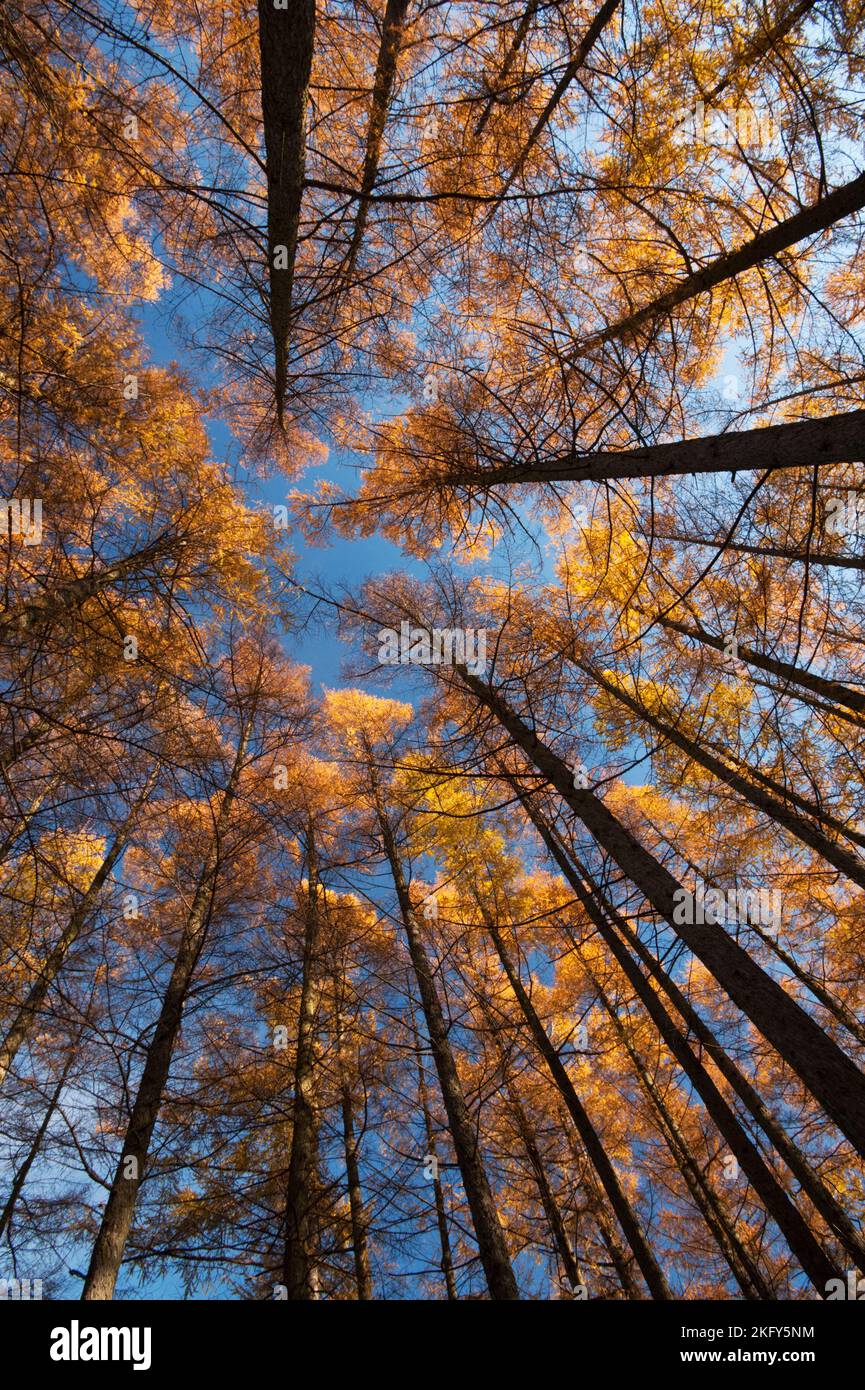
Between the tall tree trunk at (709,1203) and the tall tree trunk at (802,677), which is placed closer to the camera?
the tall tree trunk at (709,1203)

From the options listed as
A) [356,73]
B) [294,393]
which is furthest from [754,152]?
[294,393]

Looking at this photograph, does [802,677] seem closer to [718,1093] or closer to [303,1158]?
[718,1093]

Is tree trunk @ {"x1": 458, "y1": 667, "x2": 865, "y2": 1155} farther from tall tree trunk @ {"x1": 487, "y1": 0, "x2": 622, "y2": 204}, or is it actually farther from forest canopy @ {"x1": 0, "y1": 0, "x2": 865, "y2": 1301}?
tall tree trunk @ {"x1": 487, "y1": 0, "x2": 622, "y2": 204}

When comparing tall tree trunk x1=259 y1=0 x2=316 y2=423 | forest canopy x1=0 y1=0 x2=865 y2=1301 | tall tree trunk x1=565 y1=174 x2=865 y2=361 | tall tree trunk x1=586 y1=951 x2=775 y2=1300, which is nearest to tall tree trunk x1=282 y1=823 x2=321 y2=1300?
forest canopy x1=0 y1=0 x2=865 y2=1301

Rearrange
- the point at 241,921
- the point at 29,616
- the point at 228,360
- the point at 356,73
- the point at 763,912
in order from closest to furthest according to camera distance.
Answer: the point at 29,616 < the point at 356,73 < the point at 228,360 < the point at 241,921 < the point at 763,912

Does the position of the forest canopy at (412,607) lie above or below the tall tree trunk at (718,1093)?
above

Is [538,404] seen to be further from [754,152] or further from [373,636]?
[373,636]

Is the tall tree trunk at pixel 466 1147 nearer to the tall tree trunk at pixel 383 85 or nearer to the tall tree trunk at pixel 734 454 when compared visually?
the tall tree trunk at pixel 734 454

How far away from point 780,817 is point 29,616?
6.75m

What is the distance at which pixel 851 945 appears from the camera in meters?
6.37

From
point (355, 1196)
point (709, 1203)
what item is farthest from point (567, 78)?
point (355, 1196)

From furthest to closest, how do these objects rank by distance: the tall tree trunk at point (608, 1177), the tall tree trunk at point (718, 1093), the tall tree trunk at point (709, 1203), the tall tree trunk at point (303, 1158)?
the tall tree trunk at point (608, 1177) < the tall tree trunk at point (709, 1203) < the tall tree trunk at point (303, 1158) < the tall tree trunk at point (718, 1093)

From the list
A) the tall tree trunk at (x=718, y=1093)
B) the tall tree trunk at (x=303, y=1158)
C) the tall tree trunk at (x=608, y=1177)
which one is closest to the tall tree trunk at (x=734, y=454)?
the tall tree trunk at (x=718, y=1093)

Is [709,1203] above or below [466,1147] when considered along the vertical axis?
below
